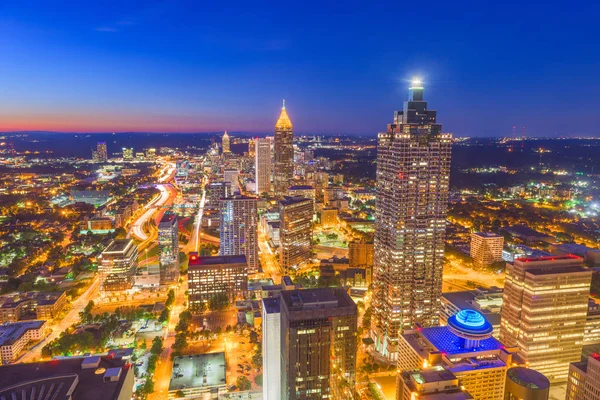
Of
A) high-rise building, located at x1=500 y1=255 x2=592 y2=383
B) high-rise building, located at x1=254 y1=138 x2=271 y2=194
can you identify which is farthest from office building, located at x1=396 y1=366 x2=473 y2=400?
high-rise building, located at x1=254 y1=138 x2=271 y2=194

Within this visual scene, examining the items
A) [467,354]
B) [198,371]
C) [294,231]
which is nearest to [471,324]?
[467,354]

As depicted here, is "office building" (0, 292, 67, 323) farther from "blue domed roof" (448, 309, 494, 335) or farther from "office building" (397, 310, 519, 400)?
"blue domed roof" (448, 309, 494, 335)

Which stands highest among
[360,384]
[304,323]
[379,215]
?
[379,215]

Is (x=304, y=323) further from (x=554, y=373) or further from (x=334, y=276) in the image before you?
(x=334, y=276)

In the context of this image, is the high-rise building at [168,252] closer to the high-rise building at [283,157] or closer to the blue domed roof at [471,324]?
the blue domed roof at [471,324]

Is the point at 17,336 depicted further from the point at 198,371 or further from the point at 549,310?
the point at 549,310

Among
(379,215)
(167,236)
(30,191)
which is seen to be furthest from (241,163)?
(379,215)
